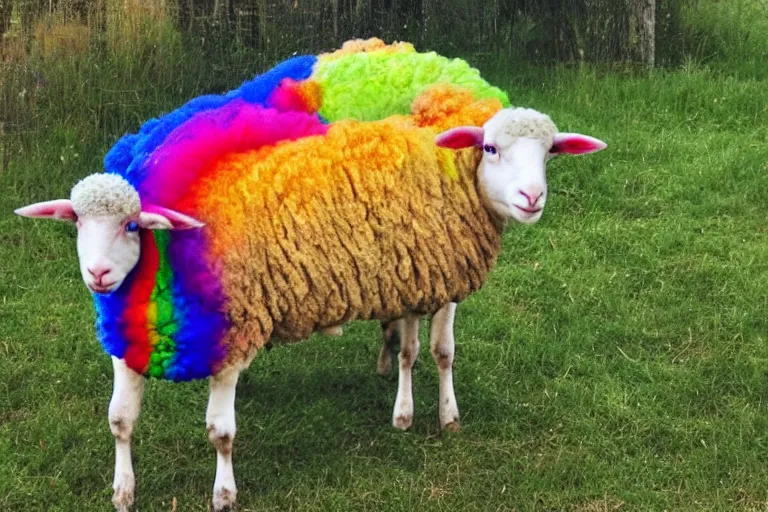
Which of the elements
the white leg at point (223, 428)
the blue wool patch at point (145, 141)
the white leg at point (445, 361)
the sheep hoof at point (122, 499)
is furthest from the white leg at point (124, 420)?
the white leg at point (445, 361)

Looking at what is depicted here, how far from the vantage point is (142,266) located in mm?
3238

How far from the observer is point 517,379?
181 inches

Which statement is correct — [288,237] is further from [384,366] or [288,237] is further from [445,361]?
[384,366]

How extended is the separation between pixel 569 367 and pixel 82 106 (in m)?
3.53

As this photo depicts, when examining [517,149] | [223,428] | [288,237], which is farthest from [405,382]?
[517,149]

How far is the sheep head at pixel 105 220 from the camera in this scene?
9.91ft

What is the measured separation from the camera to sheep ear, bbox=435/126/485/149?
3600 millimetres

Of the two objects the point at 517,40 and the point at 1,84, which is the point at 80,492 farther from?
the point at 517,40

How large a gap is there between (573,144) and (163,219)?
5.09 feet

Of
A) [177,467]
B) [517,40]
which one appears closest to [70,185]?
[177,467]

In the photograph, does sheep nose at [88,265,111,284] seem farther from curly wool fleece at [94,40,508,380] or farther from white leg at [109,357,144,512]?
white leg at [109,357,144,512]

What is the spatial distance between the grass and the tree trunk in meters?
1.06

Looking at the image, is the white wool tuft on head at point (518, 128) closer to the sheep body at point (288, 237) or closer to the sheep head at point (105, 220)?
the sheep body at point (288, 237)

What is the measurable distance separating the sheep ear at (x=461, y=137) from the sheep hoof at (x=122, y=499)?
1709 mm
